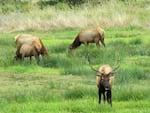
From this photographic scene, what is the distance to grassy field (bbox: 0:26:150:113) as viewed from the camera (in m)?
12.2

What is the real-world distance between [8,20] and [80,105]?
931 inches

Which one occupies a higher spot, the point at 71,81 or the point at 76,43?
the point at 71,81

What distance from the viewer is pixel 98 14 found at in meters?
34.2

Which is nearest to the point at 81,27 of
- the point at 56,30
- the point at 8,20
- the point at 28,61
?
the point at 56,30

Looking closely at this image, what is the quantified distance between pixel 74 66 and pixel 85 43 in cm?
627

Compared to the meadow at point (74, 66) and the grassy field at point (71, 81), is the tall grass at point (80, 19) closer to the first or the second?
the meadow at point (74, 66)

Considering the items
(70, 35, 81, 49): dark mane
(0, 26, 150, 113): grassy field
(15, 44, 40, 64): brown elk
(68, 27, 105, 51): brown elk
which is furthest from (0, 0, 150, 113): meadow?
(68, 27, 105, 51): brown elk

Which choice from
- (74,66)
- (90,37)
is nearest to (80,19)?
(90,37)

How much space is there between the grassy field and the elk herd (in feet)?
1.14

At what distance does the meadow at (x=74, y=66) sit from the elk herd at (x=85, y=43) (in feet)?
1.07

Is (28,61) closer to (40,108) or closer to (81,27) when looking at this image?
(40,108)

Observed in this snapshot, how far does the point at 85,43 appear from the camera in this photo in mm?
25266

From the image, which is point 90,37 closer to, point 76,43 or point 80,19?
point 76,43

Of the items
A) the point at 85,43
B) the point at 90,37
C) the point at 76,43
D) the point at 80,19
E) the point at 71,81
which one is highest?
the point at 71,81
